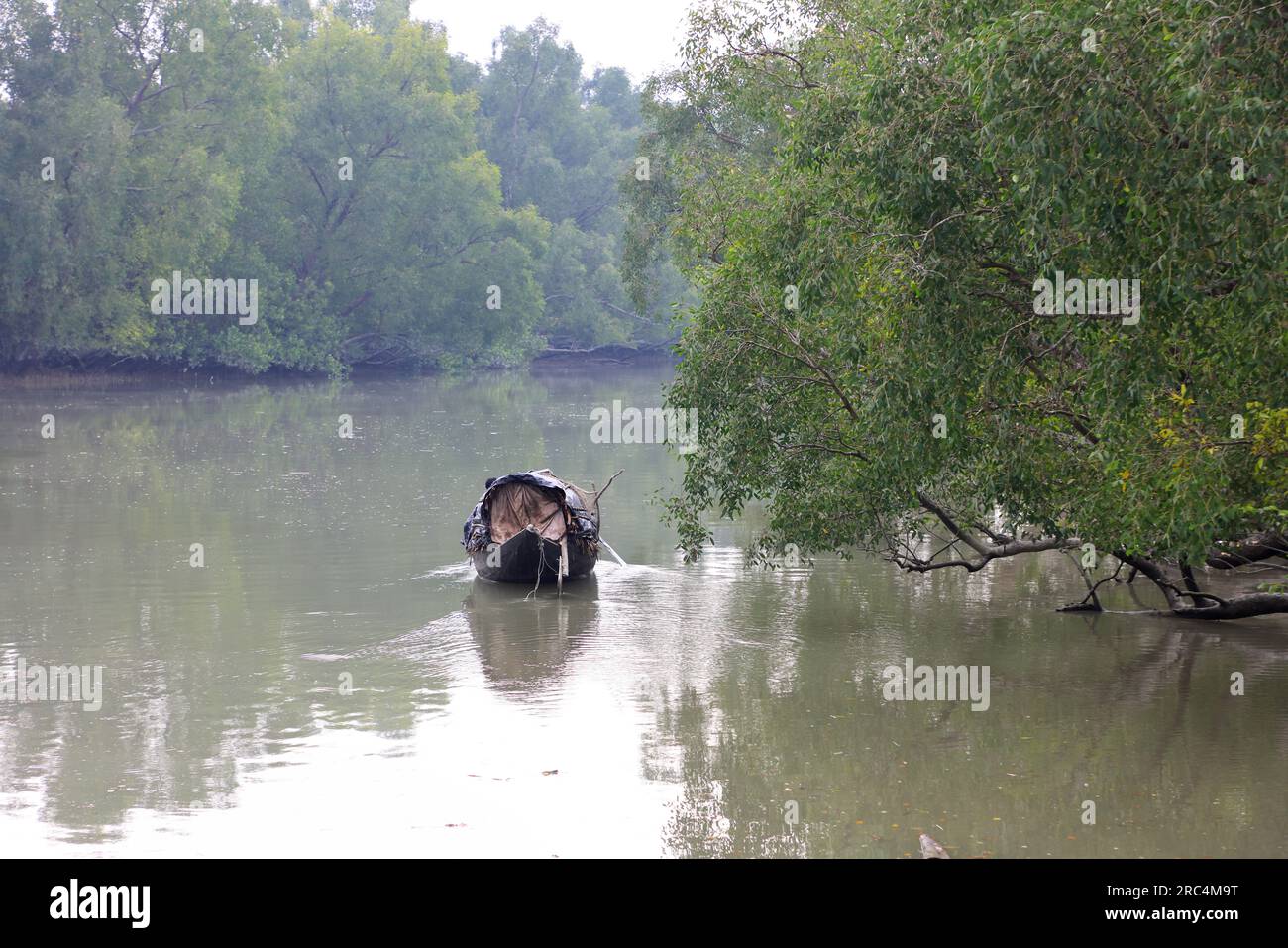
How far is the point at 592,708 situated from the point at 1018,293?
5.58 meters

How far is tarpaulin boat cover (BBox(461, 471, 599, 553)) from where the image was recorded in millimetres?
20484

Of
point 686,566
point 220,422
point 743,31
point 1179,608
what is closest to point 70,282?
point 220,422

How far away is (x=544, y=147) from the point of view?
8562 cm

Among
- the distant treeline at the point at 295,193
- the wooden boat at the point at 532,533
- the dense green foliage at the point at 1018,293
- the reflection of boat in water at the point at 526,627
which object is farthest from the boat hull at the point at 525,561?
the distant treeline at the point at 295,193

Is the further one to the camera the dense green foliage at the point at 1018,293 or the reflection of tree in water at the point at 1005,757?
the reflection of tree in water at the point at 1005,757

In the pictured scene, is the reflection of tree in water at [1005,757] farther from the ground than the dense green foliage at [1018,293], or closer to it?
closer to it

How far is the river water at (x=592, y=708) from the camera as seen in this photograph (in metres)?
10.5

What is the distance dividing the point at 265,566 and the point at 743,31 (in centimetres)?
1265

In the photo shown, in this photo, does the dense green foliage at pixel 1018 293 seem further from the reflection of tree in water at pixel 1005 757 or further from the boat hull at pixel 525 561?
the boat hull at pixel 525 561

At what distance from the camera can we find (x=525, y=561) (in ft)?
65.5

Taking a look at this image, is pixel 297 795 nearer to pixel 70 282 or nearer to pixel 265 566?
pixel 265 566

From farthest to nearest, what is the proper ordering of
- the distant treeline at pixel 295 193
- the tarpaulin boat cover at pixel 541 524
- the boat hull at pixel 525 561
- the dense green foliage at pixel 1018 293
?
the distant treeline at pixel 295 193
the tarpaulin boat cover at pixel 541 524
the boat hull at pixel 525 561
the dense green foliage at pixel 1018 293

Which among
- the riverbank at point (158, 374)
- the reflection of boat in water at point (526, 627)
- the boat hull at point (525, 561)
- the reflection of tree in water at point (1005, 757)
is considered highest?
the riverbank at point (158, 374)
